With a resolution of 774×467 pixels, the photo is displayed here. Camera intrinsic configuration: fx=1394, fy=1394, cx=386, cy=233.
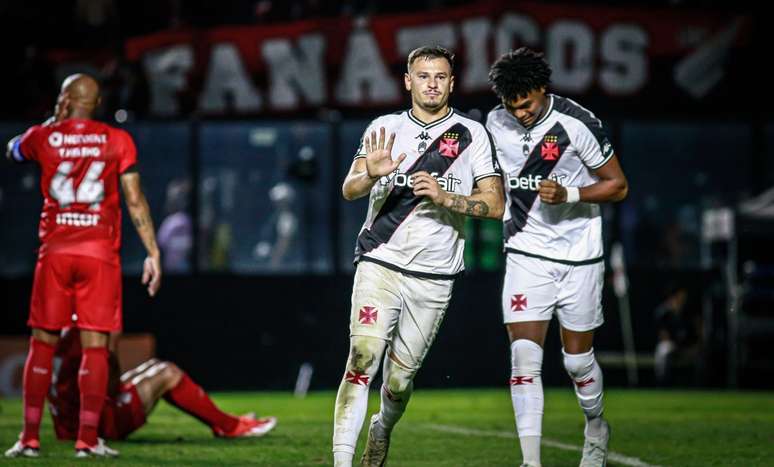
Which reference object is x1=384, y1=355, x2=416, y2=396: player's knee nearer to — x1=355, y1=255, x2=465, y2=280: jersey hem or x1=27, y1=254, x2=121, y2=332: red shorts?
x1=355, y1=255, x2=465, y2=280: jersey hem

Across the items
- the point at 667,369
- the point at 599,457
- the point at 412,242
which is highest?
the point at 412,242

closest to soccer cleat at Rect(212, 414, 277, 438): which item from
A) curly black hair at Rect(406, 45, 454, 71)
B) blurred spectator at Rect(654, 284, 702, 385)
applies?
curly black hair at Rect(406, 45, 454, 71)

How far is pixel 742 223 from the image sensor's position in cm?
1752

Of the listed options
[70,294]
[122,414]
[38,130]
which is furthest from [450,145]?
[122,414]

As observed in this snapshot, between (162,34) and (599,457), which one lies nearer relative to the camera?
(599,457)

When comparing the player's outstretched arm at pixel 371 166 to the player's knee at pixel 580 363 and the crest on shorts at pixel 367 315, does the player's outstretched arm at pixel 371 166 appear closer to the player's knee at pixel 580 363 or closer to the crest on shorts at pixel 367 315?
the crest on shorts at pixel 367 315

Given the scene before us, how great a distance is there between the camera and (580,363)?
8414 millimetres

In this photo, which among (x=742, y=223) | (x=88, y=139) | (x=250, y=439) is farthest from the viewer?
(x=742, y=223)

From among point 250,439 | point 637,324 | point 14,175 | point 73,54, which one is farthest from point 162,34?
point 250,439

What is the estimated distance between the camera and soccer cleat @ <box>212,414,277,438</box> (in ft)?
33.4

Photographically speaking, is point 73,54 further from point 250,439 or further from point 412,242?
point 412,242

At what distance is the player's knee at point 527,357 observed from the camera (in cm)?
806

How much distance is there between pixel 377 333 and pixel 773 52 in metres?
14.6

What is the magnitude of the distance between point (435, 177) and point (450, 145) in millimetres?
192
